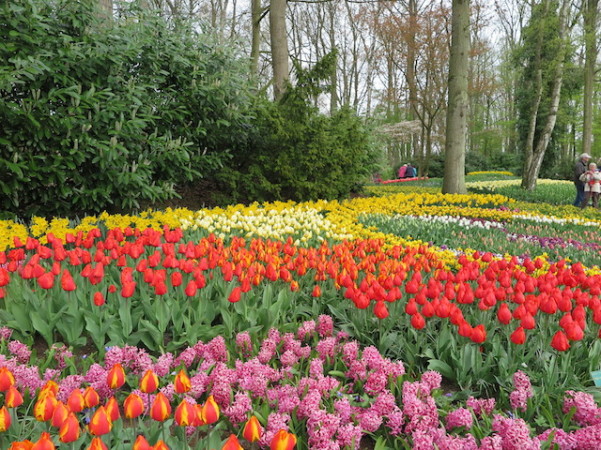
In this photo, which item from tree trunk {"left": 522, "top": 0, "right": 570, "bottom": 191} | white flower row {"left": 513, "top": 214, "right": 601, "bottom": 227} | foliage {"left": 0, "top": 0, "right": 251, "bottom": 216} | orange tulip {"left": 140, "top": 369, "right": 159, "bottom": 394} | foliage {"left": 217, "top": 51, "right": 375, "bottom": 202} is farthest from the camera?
tree trunk {"left": 522, "top": 0, "right": 570, "bottom": 191}

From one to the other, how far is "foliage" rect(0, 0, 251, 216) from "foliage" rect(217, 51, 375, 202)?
1292mm

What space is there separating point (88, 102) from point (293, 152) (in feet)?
12.5

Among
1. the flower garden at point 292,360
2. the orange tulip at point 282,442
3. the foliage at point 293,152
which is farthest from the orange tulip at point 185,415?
the foliage at point 293,152

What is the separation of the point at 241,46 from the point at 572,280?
22.8 ft

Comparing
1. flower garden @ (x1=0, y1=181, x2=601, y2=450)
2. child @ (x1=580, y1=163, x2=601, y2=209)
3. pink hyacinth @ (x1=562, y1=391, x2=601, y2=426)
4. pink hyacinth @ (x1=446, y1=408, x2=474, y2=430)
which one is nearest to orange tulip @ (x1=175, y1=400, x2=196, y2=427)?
flower garden @ (x1=0, y1=181, x2=601, y2=450)

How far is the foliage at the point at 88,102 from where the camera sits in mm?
5148

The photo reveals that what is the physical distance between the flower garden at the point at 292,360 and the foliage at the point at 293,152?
4.64 meters

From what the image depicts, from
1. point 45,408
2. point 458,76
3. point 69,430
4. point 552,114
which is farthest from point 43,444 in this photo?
point 552,114

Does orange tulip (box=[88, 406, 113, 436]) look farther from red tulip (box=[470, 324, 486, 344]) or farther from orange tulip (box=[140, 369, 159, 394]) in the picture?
red tulip (box=[470, 324, 486, 344])

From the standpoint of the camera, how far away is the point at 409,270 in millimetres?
3750

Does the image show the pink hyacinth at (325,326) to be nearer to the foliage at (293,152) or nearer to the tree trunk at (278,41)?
the foliage at (293,152)

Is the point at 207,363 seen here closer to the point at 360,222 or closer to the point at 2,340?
the point at 2,340

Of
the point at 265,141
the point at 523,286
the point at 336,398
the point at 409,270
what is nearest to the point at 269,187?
the point at 265,141

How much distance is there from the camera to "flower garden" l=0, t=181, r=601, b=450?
5.45 ft
